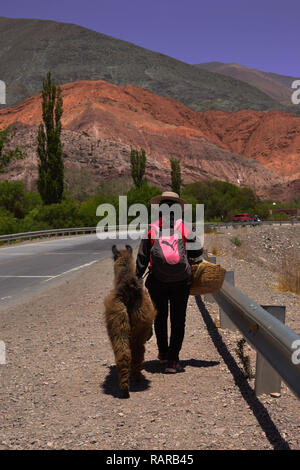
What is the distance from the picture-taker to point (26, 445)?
3699 millimetres

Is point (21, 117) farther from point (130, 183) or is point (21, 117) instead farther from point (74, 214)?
point (74, 214)

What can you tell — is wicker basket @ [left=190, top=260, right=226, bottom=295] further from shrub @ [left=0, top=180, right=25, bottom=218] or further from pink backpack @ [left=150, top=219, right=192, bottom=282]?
shrub @ [left=0, top=180, right=25, bottom=218]

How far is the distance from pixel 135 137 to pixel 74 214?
268 ft

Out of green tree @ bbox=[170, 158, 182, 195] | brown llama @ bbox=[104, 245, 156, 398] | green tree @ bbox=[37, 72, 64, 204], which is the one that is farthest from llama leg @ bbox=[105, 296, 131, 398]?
green tree @ bbox=[170, 158, 182, 195]

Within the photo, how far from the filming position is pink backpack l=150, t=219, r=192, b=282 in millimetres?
5156

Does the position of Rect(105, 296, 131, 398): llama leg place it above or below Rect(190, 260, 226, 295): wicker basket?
below

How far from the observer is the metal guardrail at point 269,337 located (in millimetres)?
3709

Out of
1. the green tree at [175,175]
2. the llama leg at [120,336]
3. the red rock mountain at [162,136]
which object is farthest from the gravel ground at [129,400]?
the red rock mountain at [162,136]

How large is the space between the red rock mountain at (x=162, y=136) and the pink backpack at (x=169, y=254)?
103 meters

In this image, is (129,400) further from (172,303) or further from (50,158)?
(50,158)

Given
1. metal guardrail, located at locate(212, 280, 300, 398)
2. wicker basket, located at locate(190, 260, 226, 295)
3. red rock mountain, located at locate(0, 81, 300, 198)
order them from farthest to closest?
red rock mountain, located at locate(0, 81, 300, 198) → wicker basket, located at locate(190, 260, 226, 295) → metal guardrail, located at locate(212, 280, 300, 398)

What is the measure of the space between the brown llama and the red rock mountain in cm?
10357

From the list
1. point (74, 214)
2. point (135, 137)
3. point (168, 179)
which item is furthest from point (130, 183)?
point (74, 214)

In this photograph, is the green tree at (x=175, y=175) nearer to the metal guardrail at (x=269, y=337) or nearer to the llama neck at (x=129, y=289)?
the metal guardrail at (x=269, y=337)
